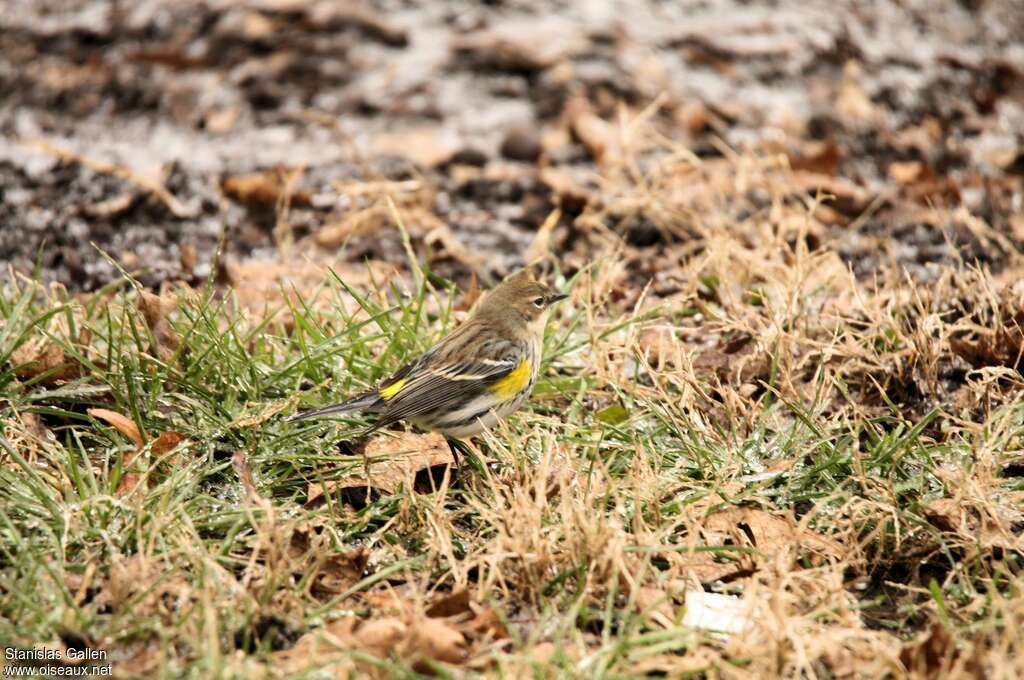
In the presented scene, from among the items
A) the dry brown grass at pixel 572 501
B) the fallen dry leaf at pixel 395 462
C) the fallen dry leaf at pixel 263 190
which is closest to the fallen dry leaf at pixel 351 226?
the fallen dry leaf at pixel 263 190

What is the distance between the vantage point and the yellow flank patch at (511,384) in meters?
4.80

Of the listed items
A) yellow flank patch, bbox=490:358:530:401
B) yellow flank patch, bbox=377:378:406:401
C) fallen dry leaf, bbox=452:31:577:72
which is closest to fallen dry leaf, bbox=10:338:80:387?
yellow flank patch, bbox=377:378:406:401

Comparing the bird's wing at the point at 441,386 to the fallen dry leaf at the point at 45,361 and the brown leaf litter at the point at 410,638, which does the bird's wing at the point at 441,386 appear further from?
the fallen dry leaf at the point at 45,361

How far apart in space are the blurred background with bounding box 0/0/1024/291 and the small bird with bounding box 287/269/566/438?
5.55 ft

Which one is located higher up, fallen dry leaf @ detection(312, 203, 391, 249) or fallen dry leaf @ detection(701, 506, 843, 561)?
fallen dry leaf @ detection(312, 203, 391, 249)

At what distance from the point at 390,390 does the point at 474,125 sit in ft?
16.0

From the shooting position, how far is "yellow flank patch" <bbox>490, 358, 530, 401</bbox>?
4.80 metres

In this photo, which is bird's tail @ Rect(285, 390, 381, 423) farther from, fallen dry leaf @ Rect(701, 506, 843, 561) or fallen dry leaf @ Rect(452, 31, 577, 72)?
fallen dry leaf @ Rect(452, 31, 577, 72)

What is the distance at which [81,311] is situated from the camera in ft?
18.1

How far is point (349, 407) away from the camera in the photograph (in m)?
4.67

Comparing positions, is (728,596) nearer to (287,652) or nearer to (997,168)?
(287,652)

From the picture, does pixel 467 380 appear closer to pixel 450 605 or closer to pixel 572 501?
pixel 572 501

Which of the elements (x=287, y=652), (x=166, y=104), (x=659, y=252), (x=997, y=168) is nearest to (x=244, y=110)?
(x=166, y=104)

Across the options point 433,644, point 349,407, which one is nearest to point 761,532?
point 433,644
